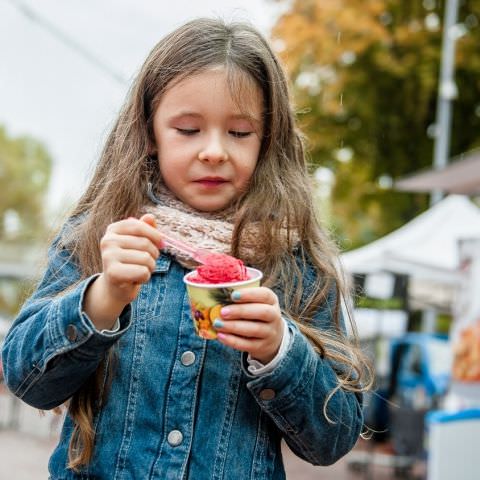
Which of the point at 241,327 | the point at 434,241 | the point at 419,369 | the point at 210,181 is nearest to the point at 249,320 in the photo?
the point at 241,327

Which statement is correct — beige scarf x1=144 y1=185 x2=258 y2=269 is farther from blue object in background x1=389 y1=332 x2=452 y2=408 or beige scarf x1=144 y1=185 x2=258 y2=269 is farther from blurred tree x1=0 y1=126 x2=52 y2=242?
blurred tree x1=0 y1=126 x2=52 y2=242

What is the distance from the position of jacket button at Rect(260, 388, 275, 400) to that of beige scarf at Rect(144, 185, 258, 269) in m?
0.32

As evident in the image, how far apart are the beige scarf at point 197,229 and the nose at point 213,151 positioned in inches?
5.0

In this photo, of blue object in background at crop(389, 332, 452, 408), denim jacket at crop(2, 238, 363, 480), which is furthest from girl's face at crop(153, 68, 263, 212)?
blue object in background at crop(389, 332, 452, 408)

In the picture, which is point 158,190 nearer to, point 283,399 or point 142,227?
point 142,227

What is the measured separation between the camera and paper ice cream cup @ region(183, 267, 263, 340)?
1.46 m

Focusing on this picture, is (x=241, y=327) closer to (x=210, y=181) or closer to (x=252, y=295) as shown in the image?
(x=252, y=295)

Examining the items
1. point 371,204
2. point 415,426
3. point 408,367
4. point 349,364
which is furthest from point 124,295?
point 371,204

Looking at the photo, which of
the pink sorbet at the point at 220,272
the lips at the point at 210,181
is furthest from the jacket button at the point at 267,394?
the lips at the point at 210,181

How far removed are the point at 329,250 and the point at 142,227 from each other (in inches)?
22.2

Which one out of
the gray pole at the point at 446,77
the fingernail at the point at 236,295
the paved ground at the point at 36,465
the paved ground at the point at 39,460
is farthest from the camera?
the gray pole at the point at 446,77

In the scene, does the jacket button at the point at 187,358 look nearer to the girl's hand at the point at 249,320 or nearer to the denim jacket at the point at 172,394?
the denim jacket at the point at 172,394

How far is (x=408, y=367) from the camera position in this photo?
1123cm

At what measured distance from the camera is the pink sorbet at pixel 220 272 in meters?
1.51
